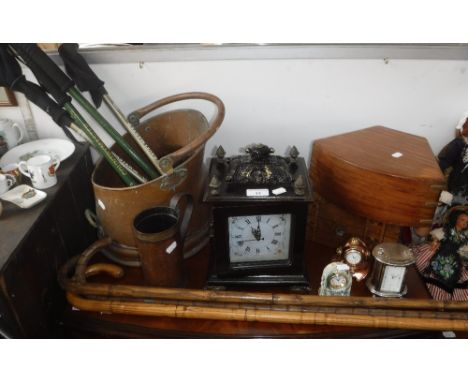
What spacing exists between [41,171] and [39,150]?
266mm

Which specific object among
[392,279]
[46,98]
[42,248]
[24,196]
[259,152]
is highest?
[46,98]

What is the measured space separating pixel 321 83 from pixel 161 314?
92 cm

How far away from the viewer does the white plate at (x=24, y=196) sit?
1093 mm

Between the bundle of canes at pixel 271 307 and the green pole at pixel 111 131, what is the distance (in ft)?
1.19

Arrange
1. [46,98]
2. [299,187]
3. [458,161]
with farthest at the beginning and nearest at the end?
[458,161] < [46,98] < [299,187]

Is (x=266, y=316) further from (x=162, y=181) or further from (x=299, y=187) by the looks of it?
(x=162, y=181)

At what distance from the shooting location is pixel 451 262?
3.97 ft

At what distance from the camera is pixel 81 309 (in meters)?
1.11

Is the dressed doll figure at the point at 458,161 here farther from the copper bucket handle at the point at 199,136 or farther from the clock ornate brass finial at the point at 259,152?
the copper bucket handle at the point at 199,136

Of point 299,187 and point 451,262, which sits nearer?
point 299,187

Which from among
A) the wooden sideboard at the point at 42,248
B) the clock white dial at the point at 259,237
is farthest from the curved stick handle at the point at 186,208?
the wooden sideboard at the point at 42,248

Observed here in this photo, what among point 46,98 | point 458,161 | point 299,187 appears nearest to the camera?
point 299,187

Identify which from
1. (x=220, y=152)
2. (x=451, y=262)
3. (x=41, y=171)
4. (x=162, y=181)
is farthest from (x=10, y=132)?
(x=451, y=262)

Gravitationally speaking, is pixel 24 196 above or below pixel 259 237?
above
